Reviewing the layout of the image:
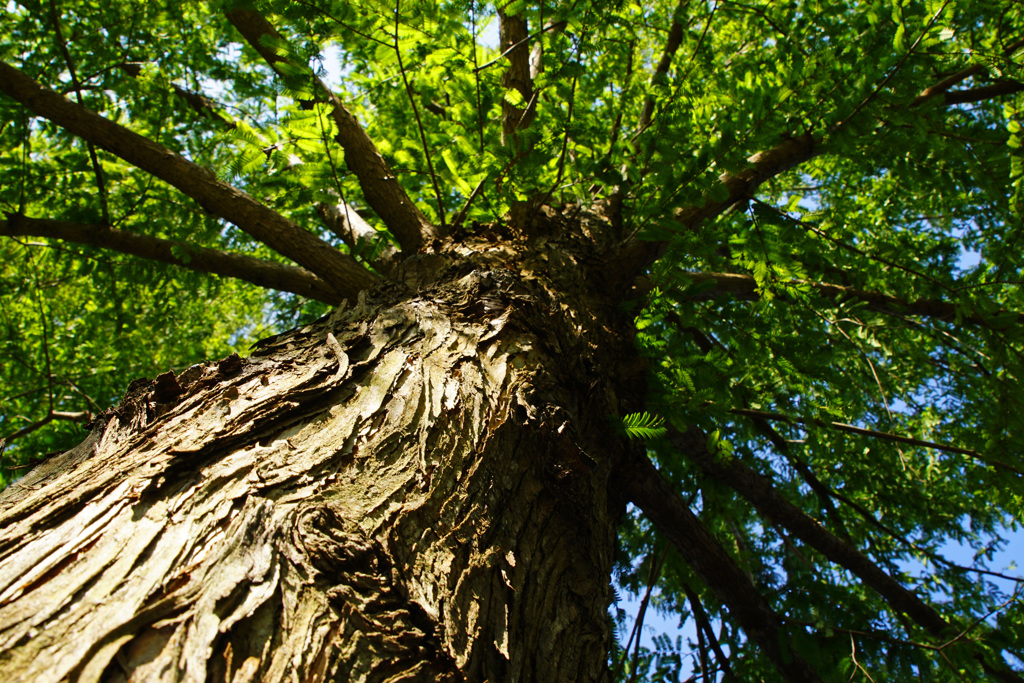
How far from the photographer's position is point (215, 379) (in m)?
1.36

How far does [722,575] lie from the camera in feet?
8.52

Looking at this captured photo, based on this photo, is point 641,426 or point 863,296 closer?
point 641,426

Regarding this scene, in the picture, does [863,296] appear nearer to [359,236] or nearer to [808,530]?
[808,530]

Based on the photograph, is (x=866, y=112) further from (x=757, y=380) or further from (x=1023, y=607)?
(x=1023, y=607)

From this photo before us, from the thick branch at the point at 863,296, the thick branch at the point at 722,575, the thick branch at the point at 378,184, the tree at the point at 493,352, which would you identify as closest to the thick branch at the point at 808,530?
the tree at the point at 493,352

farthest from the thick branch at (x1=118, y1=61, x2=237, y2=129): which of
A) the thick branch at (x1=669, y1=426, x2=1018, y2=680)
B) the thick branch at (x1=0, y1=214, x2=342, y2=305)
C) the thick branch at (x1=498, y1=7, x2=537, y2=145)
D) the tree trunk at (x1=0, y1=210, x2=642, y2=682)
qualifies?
the thick branch at (x1=669, y1=426, x2=1018, y2=680)

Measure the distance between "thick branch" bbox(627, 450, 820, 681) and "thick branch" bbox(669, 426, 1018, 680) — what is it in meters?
0.38

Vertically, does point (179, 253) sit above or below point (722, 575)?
above

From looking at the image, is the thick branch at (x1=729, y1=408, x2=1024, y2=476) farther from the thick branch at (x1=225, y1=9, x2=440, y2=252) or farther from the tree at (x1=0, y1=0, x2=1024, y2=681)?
the thick branch at (x1=225, y1=9, x2=440, y2=252)

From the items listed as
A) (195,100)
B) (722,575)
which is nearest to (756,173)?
(722,575)

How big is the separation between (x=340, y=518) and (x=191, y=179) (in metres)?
2.21

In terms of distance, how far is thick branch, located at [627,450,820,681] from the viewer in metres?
2.48

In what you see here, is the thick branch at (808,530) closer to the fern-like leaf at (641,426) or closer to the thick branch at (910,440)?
the thick branch at (910,440)

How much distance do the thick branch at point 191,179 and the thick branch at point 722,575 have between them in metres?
1.67
